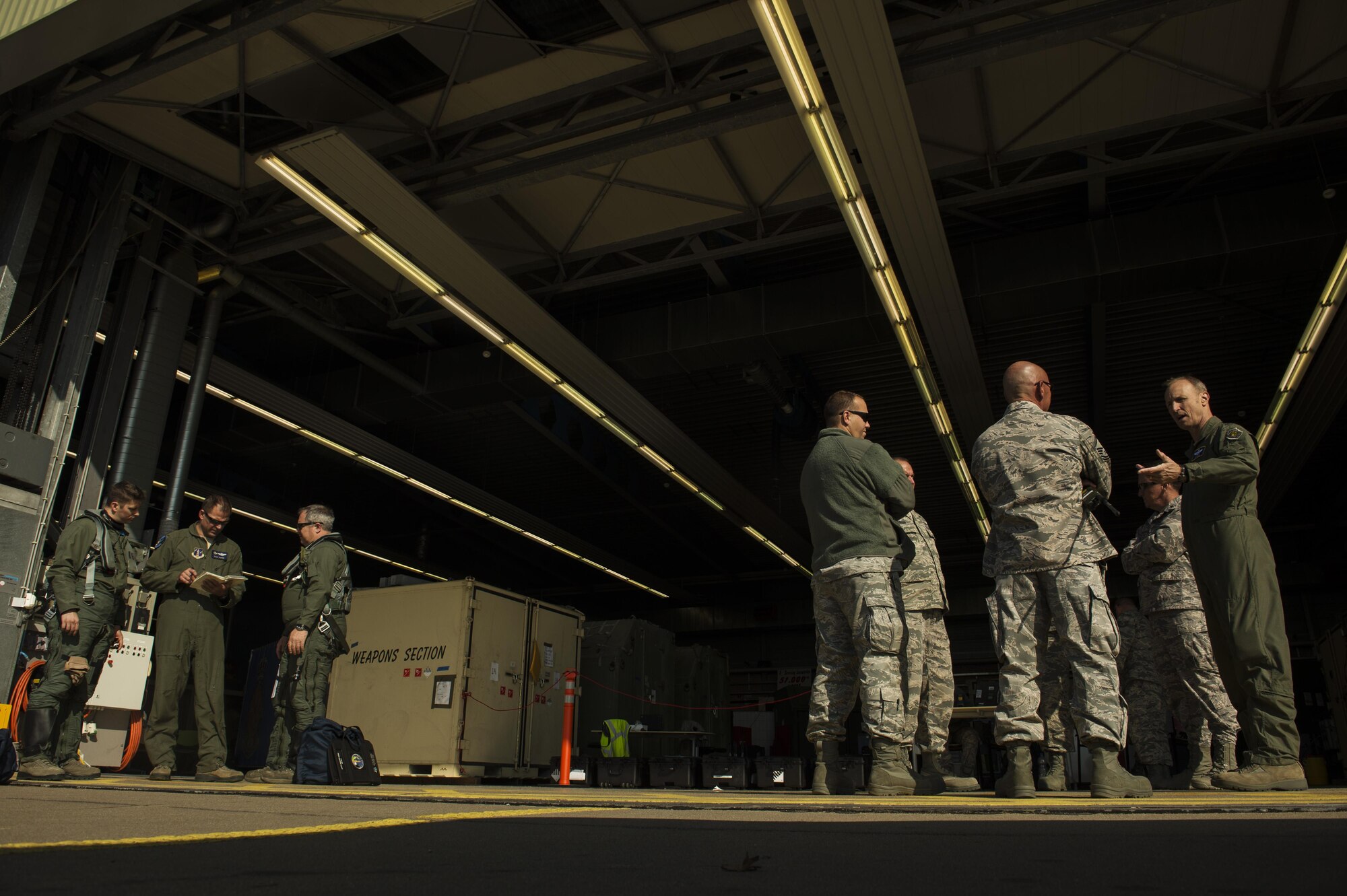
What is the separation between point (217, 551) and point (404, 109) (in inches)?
161

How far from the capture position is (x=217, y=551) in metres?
6.03

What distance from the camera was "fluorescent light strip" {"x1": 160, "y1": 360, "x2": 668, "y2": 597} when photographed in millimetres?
11812

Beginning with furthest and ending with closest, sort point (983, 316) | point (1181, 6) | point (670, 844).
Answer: point (983, 316), point (1181, 6), point (670, 844)

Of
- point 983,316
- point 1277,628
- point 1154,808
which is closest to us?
point 1154,808

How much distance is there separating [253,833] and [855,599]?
280 cm

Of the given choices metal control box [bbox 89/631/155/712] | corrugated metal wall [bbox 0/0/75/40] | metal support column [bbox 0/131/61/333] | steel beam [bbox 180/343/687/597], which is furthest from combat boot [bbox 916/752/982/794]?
steel beam [bbox 180/343/687/597]

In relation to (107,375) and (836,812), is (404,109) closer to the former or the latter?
(107,375)

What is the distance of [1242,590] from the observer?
4.09m

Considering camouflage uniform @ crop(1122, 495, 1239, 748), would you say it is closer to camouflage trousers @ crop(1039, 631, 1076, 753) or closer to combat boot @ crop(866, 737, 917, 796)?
camouflage trousers @ crop(1039, 631, 1076, 753)

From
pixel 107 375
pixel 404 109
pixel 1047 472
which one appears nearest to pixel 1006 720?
pixel 1047 472

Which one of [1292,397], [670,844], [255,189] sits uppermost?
[255,189]

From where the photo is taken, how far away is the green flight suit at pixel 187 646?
5.65 m

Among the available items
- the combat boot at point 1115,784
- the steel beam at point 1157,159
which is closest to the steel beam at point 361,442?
the steel beam at point 1157,159

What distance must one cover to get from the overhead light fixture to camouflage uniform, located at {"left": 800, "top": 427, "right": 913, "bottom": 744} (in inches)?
248
